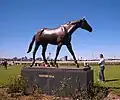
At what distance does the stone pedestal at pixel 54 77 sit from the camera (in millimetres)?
10336

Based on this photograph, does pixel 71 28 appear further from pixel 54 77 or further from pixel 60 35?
pixel 54 77

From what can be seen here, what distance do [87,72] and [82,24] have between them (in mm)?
2328

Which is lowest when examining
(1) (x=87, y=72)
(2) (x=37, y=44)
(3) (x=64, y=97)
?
(3) (x=64, y=97)

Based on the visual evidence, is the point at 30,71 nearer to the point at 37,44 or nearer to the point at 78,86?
the point at 37,44

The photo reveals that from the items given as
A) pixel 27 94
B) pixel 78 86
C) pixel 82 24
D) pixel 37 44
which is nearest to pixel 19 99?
pixel 27 94

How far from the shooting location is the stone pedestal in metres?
10.3

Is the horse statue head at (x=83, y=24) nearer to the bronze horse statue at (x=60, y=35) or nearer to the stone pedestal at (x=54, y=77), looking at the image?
the bronze horse statue at (x=60, y=35)

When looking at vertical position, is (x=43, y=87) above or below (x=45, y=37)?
below

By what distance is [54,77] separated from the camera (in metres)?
10.9

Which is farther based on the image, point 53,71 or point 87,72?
point 53,71

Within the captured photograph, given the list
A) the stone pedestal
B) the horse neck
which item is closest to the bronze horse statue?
the horse neck

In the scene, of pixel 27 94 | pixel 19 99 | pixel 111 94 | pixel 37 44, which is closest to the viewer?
pixel 19 99

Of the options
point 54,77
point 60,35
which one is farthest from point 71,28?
point 54,77

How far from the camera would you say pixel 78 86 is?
10.4 meters
